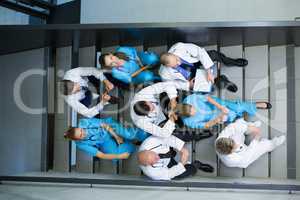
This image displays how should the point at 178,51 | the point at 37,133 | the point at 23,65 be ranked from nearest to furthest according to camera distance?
the point at 178,51 < the point at 37,133 < the point at 23,65

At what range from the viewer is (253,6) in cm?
387

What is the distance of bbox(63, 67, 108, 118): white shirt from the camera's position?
348 cm

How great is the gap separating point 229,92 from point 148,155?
1135 mm

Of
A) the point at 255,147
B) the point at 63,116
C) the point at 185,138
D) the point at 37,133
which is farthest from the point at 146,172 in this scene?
→ the point at 37,133

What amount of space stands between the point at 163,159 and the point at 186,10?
6.69 feet

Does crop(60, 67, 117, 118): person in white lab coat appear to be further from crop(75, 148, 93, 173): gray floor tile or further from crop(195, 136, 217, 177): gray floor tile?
crop(195, 136, 217, 177): gray floor tile

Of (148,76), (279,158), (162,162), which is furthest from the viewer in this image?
(148,76)

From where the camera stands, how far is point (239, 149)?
313cm

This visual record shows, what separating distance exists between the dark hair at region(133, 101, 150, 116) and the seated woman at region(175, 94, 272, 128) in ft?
1.16

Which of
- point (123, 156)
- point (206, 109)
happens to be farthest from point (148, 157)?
point (206, 109)

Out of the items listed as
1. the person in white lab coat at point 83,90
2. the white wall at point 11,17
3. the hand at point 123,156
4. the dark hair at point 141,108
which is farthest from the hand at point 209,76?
the white wall at point 11,17

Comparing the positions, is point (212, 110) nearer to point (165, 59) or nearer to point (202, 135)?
point (202, 135)

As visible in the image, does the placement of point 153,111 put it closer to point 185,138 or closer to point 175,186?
point 185,138

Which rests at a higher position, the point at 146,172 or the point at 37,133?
the point at 37,133
